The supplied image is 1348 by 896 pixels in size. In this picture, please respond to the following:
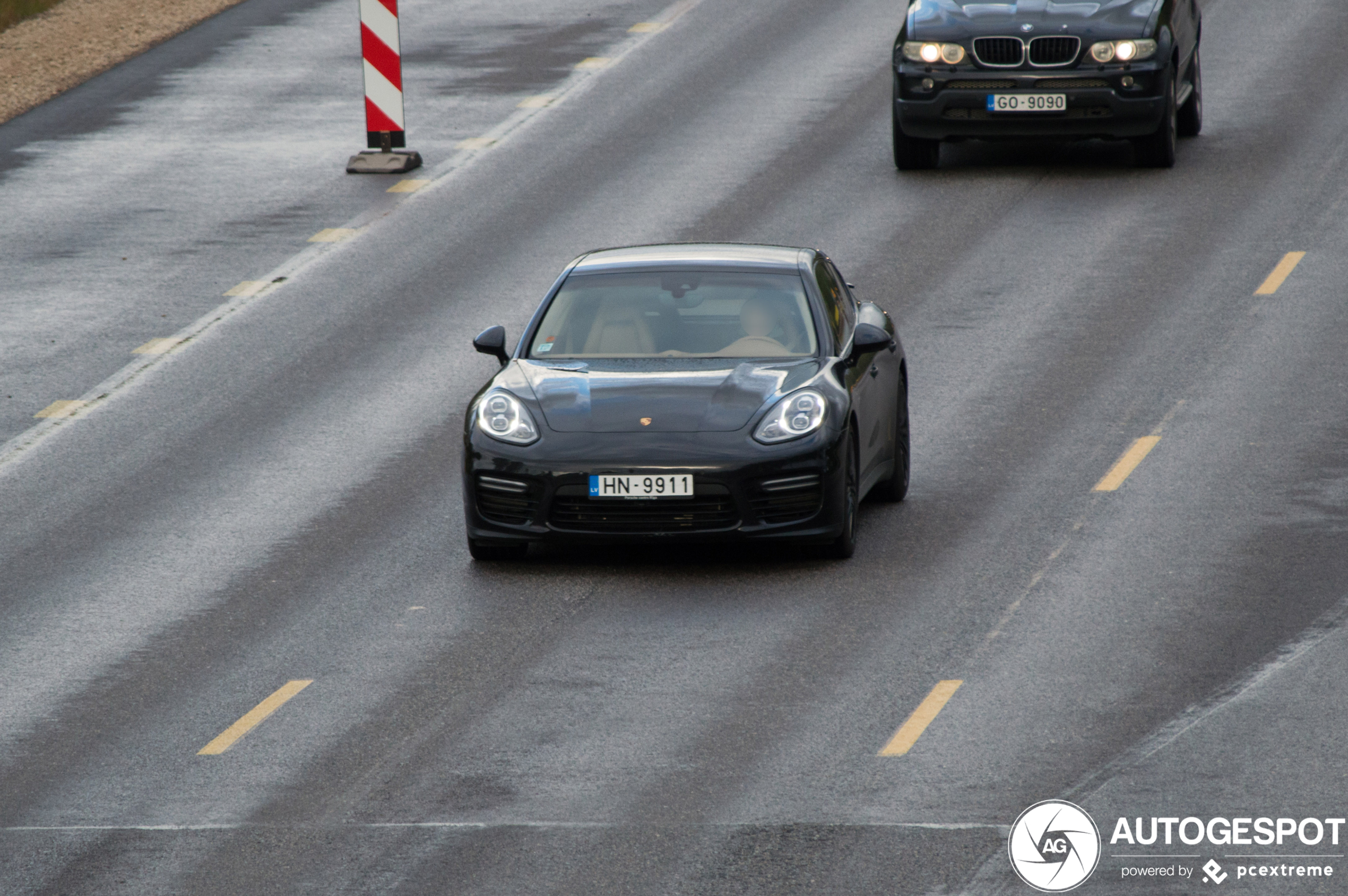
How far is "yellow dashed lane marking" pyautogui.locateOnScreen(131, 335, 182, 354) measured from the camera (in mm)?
16641

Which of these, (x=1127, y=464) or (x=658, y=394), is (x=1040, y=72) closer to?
(x=1127, y=464)

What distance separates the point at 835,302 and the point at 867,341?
0.89 metres

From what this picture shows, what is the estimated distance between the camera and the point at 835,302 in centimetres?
1329

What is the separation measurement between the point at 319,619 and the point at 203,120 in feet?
44.2

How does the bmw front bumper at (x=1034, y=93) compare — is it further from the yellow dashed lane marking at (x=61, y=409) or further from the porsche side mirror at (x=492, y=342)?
the porsche side mirror at (x=492, y=342)

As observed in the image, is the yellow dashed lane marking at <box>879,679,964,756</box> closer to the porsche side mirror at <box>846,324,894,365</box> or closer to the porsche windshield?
the porsche side mirror at <box>846,324,894,365</box>

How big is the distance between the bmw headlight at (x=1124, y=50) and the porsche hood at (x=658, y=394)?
918 cm

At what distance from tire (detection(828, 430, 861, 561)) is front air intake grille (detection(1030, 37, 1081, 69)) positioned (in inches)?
369

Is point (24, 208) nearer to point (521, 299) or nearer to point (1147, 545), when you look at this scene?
point (521, 299)

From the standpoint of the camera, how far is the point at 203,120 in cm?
2364

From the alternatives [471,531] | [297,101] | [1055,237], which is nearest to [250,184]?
[297,101]

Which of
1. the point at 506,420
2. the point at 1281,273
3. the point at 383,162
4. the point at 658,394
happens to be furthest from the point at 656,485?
the point at 383,162

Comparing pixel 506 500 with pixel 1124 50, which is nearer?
pixel 506 500

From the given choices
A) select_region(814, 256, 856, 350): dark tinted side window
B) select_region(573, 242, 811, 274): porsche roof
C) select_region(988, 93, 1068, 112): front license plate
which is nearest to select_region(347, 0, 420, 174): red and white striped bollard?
select_region(988, 93, 1068, 112): front license plate
